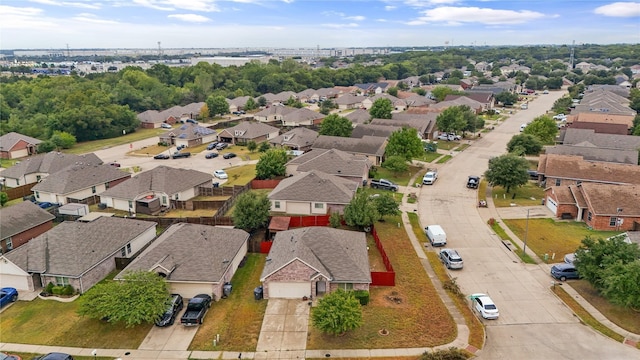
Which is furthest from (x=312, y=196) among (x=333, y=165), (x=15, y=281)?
(x=15, y=281)

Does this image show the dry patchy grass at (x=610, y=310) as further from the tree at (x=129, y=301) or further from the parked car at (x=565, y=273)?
the tree at (x=129, y=301)

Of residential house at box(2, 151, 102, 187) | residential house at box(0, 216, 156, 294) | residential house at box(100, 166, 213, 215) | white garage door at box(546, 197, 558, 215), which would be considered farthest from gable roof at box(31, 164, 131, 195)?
white garage door at box(546, 197, 558, 215)

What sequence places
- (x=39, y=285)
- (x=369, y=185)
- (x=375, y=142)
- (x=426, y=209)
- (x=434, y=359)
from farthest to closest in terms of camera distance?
1. (x=375, y=142)
2. (x=369, y=185)
3. (x=426, y=209)
4. (x=39, y=285)
5. (x=434, y=359)

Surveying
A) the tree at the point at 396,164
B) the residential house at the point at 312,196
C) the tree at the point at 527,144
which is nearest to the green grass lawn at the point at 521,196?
the tree at the point at 396,164

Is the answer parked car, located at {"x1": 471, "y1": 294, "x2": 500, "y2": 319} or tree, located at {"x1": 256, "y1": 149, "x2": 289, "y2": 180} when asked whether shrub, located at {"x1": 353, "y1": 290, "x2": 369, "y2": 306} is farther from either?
tree, located at {"x1": 256, "y1": 149, "x2": 289, "y2": 180}

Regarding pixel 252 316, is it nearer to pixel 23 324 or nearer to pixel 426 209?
pixel 23 324

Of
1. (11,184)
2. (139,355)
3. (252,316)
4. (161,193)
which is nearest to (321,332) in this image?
(252,316)
